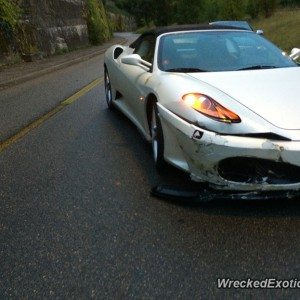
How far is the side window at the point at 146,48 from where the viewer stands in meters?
4.93

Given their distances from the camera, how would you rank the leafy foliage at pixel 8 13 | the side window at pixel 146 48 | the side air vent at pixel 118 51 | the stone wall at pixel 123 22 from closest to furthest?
the side window at pixel 146 48, the side air vent at pixel 118 51, the leafy foliage at pixel 8 13, the stone wall at pixel 123 22

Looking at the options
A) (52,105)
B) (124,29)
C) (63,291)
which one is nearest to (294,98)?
(63,291)

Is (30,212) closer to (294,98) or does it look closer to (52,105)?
(294,98)

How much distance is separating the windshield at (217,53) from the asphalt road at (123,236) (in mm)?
1022

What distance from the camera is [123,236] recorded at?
3.00m

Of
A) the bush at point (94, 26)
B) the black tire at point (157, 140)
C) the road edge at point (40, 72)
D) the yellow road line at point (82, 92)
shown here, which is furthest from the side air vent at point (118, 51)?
the bush at point (94, 26)

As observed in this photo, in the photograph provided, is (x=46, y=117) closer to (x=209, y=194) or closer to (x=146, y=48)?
(x=146, y=48)

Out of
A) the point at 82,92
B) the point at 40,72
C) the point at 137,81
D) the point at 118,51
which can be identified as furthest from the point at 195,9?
the point at 137,81

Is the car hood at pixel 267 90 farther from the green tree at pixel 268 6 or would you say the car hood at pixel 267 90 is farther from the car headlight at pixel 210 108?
the green tree at pixel 268 6

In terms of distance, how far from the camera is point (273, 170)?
3.09 meters

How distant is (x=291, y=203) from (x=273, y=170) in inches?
16.1

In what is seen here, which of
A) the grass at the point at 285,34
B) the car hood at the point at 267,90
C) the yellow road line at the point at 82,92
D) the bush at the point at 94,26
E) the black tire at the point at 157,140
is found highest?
the car hood at the point at 267,90

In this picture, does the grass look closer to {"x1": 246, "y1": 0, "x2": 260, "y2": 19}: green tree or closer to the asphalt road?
{"x1": 246, "y1": 0, "x2": 260, "y2": 19}: green tree

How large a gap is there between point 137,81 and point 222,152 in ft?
6.29
